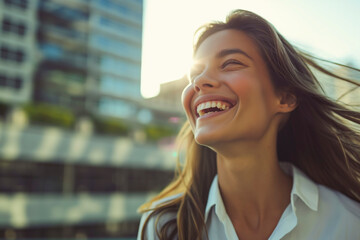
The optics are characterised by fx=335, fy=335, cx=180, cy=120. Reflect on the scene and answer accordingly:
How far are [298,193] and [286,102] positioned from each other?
1.46 ft

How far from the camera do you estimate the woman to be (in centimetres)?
148

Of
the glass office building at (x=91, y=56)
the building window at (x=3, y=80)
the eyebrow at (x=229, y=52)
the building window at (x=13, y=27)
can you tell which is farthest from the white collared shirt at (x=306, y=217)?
the building window at (x=13, y=27)

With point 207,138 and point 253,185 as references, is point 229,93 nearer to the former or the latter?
point 207,138

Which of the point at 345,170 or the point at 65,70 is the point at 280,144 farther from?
the point at 65,70

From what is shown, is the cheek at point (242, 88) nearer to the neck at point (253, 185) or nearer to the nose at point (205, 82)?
the nose at point (205, 82)

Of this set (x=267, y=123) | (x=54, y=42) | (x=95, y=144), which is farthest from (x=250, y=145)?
(x=54, y=42)

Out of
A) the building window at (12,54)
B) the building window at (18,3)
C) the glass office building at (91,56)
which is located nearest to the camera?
the building window at (12,54)

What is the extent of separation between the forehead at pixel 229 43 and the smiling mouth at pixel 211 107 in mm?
254

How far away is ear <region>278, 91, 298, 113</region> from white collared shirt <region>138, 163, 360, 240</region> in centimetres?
35

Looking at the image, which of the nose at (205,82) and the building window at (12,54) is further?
the building window at (12,54)

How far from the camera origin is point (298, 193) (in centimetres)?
157

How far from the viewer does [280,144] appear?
1.99 meters

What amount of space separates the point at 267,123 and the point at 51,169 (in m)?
16.7

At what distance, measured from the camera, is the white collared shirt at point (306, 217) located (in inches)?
58.1
